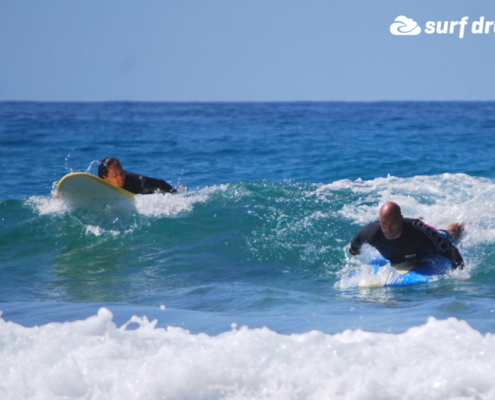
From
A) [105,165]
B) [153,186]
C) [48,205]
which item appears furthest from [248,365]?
[48,205]

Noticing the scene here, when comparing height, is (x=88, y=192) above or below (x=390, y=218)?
below

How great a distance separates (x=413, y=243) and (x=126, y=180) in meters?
4.92

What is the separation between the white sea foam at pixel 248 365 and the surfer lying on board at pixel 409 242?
2409mm

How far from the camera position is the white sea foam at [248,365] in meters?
3.82

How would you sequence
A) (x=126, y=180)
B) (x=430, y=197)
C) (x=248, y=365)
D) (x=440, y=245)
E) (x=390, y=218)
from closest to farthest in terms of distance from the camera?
(x=248, y=365), (x=390, y=218), (x=440, y=245), (x=126, y=180), (x=430, y=197)

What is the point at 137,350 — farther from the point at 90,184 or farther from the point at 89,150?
the point at 89,150

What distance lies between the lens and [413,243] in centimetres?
677

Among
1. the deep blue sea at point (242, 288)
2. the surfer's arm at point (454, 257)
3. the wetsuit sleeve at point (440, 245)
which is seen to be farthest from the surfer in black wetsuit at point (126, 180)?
the surfer's arm at point (454, 257)

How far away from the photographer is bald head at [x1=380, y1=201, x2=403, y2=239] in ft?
21.0

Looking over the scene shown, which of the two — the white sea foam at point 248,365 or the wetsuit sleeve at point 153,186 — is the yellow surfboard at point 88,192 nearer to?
the wetsuit sleeve at point 153,186

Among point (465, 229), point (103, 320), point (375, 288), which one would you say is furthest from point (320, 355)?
point (465, 229)

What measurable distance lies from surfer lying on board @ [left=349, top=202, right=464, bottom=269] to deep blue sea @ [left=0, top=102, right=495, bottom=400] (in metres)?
0.28

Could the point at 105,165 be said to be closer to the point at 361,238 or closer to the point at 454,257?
the point at 361,238

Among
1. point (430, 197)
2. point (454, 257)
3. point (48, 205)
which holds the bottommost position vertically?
point (48, 205)
